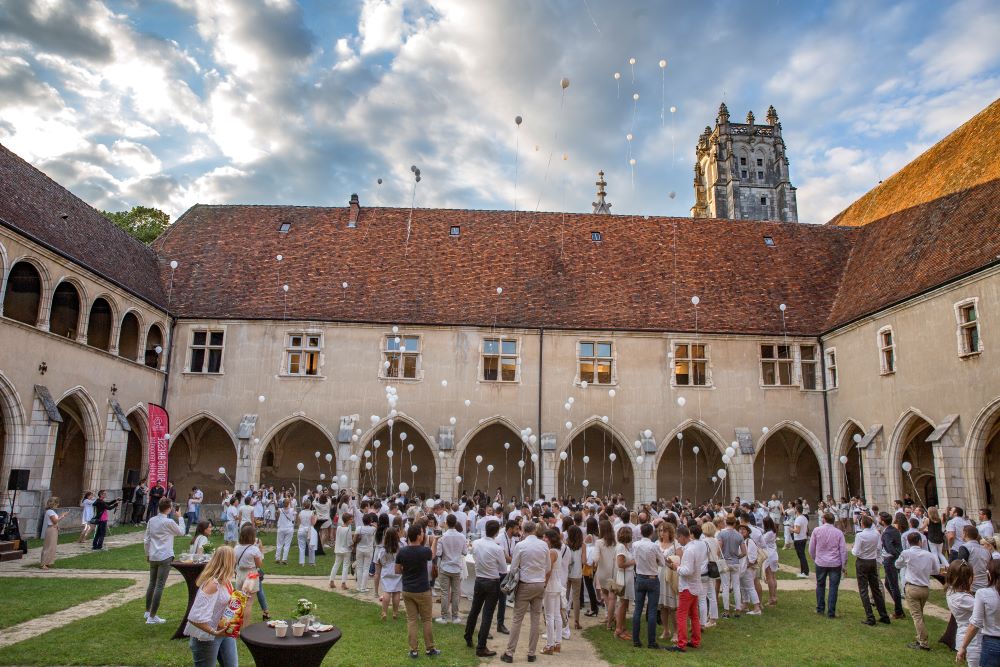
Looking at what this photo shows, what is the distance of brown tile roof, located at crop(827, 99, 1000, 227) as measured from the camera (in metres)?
20.3

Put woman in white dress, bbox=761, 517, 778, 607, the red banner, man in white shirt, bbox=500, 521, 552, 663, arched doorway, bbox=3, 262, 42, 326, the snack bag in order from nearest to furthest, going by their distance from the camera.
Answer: the snack bag < man in white shirt, bbox=500, 521, 552, 663 < woman in white dress, bbox=761, 517, 778, 607 < arched doorway, bbox=3, 262, 42, 326 < the red banner

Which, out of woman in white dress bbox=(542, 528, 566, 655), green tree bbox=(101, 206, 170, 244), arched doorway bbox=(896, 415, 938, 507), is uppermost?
green tree bbox=(101, 206, 170, 244)

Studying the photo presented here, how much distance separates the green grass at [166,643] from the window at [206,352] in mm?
14310

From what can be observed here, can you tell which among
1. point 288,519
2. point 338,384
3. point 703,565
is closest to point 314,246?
point 338,384

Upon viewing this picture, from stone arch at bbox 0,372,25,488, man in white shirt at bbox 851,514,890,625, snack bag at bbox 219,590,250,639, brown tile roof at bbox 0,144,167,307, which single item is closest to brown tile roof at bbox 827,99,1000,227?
man in white shirt at bbox 851,514,890,625

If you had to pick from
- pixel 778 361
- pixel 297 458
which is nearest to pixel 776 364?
pixel 778 361

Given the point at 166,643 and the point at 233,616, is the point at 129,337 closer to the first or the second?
the point at 166,643

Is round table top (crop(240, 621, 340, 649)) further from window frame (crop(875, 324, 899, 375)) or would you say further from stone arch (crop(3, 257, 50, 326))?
window frame (crop(875, 324, 899, 375))

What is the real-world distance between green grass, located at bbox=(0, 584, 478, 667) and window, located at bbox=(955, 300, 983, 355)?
1479 cm

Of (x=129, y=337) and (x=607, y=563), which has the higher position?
(x=129, y=337)

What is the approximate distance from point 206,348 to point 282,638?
19904 mm

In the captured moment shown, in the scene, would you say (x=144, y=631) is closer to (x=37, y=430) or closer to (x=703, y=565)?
(x=703, y=565)

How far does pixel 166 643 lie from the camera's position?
812 cm

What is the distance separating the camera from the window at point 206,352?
77.3 ft
